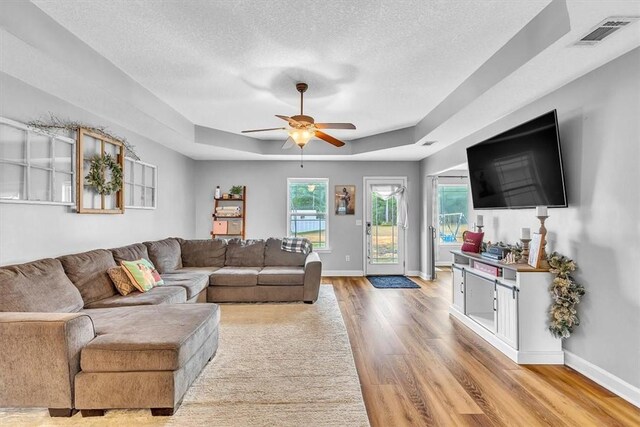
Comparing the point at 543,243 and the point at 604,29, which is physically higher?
the point at 604,29

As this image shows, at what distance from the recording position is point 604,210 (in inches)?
100

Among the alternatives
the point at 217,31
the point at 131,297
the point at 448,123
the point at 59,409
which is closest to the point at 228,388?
the point at 59,409

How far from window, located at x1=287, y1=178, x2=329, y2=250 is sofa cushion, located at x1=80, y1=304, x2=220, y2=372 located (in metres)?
4.36

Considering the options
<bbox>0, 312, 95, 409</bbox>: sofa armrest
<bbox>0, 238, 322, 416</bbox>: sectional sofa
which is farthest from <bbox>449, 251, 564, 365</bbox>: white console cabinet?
<bbox>0, 312, 95, 409</bbox>: sofa armrest

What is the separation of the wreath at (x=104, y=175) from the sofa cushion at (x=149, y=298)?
48.0 inches

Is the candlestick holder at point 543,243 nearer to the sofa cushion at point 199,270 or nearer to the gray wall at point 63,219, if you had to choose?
the sofa cushion at point 199,270

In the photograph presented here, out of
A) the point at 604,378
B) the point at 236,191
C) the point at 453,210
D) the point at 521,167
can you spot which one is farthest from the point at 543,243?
the point at 453,210

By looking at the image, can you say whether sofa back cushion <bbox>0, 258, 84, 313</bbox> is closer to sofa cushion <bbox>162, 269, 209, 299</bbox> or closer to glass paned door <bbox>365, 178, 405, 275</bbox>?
sofa cushion <bbox>162, 269, 209, 299</bbox>

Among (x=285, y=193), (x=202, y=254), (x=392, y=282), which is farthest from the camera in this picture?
(x=285, y=193)

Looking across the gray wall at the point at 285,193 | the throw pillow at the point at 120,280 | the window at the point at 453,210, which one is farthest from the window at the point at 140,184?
the window at the point at 453,210

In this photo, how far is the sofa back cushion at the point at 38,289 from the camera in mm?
2277

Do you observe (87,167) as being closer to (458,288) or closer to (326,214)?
(326,214)

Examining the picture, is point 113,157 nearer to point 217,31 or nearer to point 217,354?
point 217,31

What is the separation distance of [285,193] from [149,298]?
156 inches
